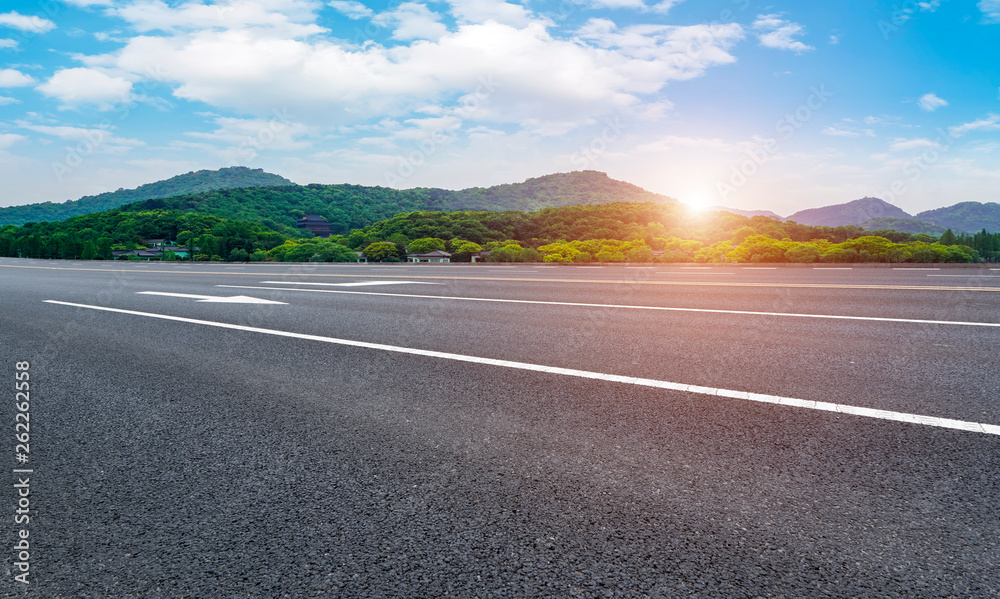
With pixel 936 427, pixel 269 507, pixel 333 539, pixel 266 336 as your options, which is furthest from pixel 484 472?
pixel 266 336

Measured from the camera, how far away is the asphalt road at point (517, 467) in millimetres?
1885

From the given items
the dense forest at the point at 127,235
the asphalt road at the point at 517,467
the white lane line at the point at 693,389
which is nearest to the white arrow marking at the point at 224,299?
the white lane line at the point at 693,389

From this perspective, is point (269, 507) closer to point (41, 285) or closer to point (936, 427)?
point (936, 427)

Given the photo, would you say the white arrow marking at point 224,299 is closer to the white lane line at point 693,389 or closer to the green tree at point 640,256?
the white lane line at point 693,389

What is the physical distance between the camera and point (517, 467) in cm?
269

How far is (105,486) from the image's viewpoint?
2.61 meters

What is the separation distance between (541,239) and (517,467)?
72.7 metres

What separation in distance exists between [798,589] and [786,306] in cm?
737

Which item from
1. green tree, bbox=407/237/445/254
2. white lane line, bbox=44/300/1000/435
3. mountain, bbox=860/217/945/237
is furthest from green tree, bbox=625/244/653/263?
green tree, bbox=407/237/445/254

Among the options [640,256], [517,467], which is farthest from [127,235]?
[517,467]

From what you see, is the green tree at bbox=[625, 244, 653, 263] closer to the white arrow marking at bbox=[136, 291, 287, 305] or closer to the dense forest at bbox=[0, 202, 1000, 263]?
the dense forest at bbox=[0, 202, 1000, 263]

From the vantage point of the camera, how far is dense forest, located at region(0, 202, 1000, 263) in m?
24.8

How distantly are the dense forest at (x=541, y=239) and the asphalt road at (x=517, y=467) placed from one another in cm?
2182

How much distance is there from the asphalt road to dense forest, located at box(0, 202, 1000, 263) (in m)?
21.8
